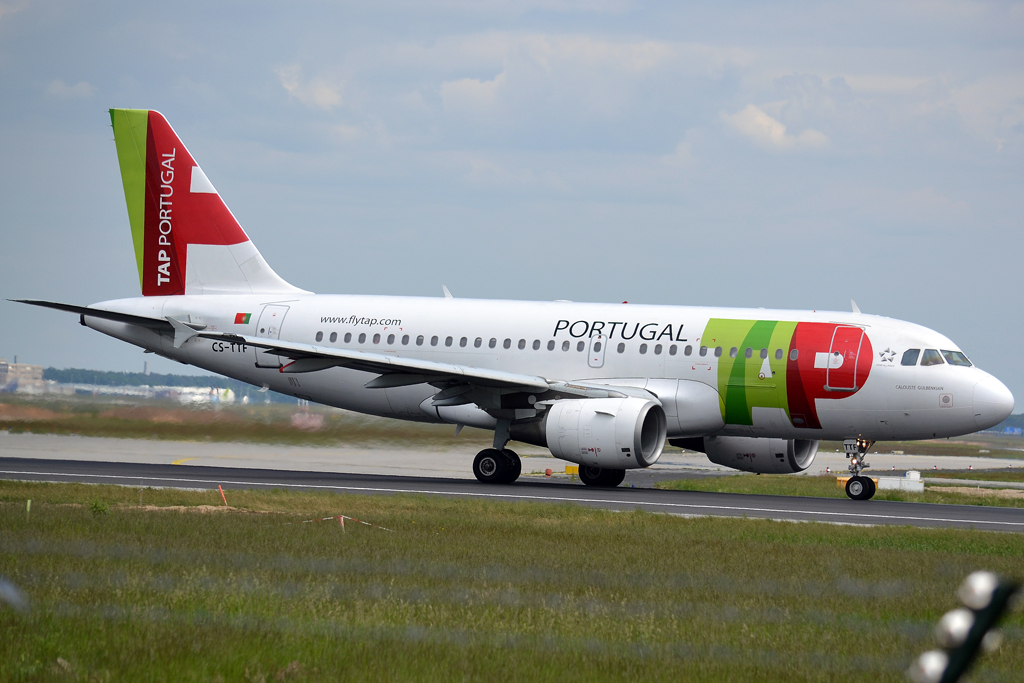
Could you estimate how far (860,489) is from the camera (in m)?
24.1

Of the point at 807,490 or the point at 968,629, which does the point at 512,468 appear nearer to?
the point at 807,490

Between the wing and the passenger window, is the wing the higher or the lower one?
the lower one

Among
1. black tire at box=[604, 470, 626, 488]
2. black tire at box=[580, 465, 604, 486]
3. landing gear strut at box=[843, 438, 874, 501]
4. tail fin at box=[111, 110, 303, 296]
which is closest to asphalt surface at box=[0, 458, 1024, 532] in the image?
landing gear strut at box=[843, 438, 874, 501]

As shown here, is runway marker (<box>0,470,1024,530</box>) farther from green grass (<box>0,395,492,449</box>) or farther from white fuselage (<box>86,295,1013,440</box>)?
green grass (<box>0,395,492,449</box>)

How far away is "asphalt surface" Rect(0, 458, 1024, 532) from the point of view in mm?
19609

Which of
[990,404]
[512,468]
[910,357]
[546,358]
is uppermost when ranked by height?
[910,357]

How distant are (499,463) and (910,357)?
29.1ft

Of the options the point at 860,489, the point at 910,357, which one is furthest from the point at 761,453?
the point at 910,357

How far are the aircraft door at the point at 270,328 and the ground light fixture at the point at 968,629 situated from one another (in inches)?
1059

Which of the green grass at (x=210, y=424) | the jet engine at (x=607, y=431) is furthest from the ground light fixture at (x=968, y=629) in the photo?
the green grass at (x=210, y=424)

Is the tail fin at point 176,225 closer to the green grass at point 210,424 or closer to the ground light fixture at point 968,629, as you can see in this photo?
the green grass at point 210,424

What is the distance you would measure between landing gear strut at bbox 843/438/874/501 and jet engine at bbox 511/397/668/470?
3.90m

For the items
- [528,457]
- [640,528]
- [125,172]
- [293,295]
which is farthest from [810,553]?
[528,457]

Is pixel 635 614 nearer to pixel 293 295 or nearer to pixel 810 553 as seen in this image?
pixel 810 553
